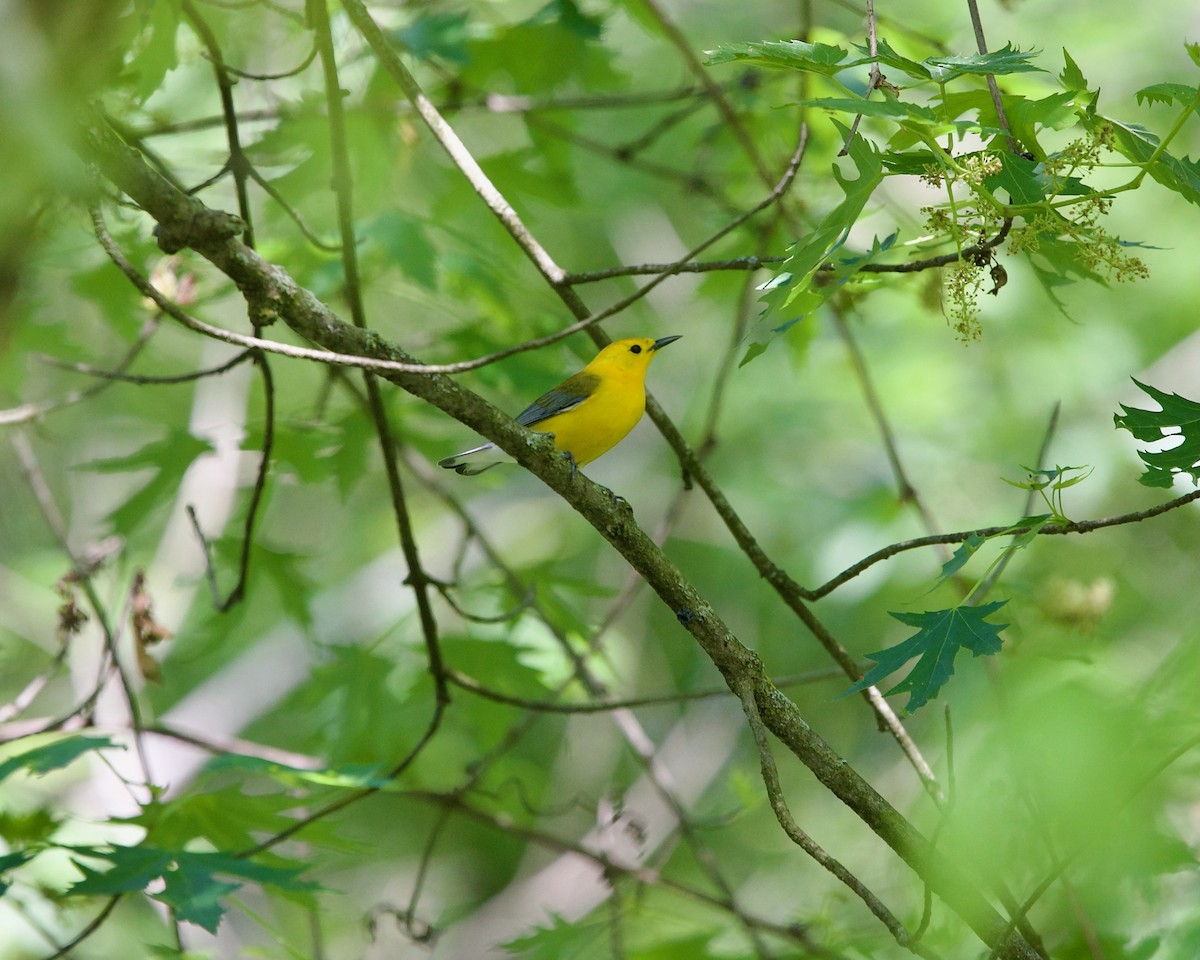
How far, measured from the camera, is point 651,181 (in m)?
8.47

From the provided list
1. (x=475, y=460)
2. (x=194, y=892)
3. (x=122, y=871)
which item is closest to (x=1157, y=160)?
(x=194, y=892)

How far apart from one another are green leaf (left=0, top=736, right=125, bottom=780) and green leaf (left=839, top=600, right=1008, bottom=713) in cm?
175

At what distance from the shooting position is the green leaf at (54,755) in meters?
2.45

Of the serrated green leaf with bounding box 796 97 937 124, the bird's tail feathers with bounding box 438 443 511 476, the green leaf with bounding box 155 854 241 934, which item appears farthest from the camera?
the bird's tail feathers with bounding box 438 443 511 476

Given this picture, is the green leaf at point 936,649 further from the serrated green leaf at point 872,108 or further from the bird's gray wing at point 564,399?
the bird's gray wing at point 564,399

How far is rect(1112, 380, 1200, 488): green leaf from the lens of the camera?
192 centimetres

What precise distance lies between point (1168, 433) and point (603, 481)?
23.3 ft

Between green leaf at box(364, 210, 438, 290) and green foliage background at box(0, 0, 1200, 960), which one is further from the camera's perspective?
green leaf at box(364, 210, 438, 290)

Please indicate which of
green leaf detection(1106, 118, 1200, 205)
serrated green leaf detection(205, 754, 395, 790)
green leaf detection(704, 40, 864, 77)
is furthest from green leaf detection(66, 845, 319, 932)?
green leaf detection(1106, 118, 1200, 205)

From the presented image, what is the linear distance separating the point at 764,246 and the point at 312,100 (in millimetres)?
1772

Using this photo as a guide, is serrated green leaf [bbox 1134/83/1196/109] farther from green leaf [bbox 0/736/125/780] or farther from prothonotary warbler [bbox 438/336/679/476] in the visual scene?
prothonotary warbler [bbox 438/336/679/476]

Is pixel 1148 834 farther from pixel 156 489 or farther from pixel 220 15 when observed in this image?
pixel 220 15

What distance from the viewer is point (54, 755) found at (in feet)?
8.11

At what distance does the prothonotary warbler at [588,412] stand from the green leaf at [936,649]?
2791mm
